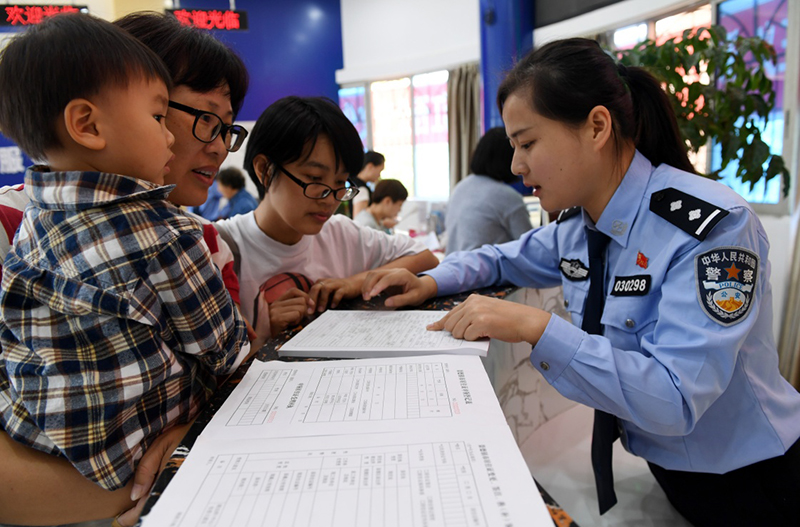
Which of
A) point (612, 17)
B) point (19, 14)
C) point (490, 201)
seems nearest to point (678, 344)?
point (490, 201)

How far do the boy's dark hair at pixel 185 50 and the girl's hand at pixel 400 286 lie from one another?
1.86 feet

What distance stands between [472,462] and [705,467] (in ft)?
2.59

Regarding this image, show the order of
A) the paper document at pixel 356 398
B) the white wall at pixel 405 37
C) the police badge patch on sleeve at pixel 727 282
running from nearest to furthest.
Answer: the paper document at pixel 356 398 < the police badge patch on sleeve at pixel 727 282 < the white wall at pixel 405 37

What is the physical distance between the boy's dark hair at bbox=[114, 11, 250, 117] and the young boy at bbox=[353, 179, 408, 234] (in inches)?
124

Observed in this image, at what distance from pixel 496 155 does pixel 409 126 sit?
5.49 m

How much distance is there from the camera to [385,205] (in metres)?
4.28

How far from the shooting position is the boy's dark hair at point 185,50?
95cm

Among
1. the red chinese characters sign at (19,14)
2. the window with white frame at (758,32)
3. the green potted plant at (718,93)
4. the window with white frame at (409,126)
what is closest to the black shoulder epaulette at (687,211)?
the green potted plant at (718,93)

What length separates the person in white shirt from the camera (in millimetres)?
1332

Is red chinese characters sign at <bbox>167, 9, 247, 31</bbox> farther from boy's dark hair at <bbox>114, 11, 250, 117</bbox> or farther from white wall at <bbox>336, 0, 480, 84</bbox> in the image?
boy's dark hair at <bbox>114, 11, 250, 117</bbox>

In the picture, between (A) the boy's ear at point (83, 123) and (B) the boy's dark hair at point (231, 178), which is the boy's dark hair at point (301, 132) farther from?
(B) the boy's dark hair at point (231, 178)

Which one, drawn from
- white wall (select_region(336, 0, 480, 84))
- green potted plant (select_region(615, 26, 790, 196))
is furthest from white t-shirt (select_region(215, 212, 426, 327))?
white wall (select_region(336, 0, 480, 84))

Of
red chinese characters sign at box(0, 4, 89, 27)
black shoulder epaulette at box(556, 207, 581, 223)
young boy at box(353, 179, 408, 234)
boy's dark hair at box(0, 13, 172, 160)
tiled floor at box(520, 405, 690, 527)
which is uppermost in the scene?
red chinese characters sign at box(0, 4, 89, 27)

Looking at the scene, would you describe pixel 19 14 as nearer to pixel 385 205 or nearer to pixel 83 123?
pixel 385 205
